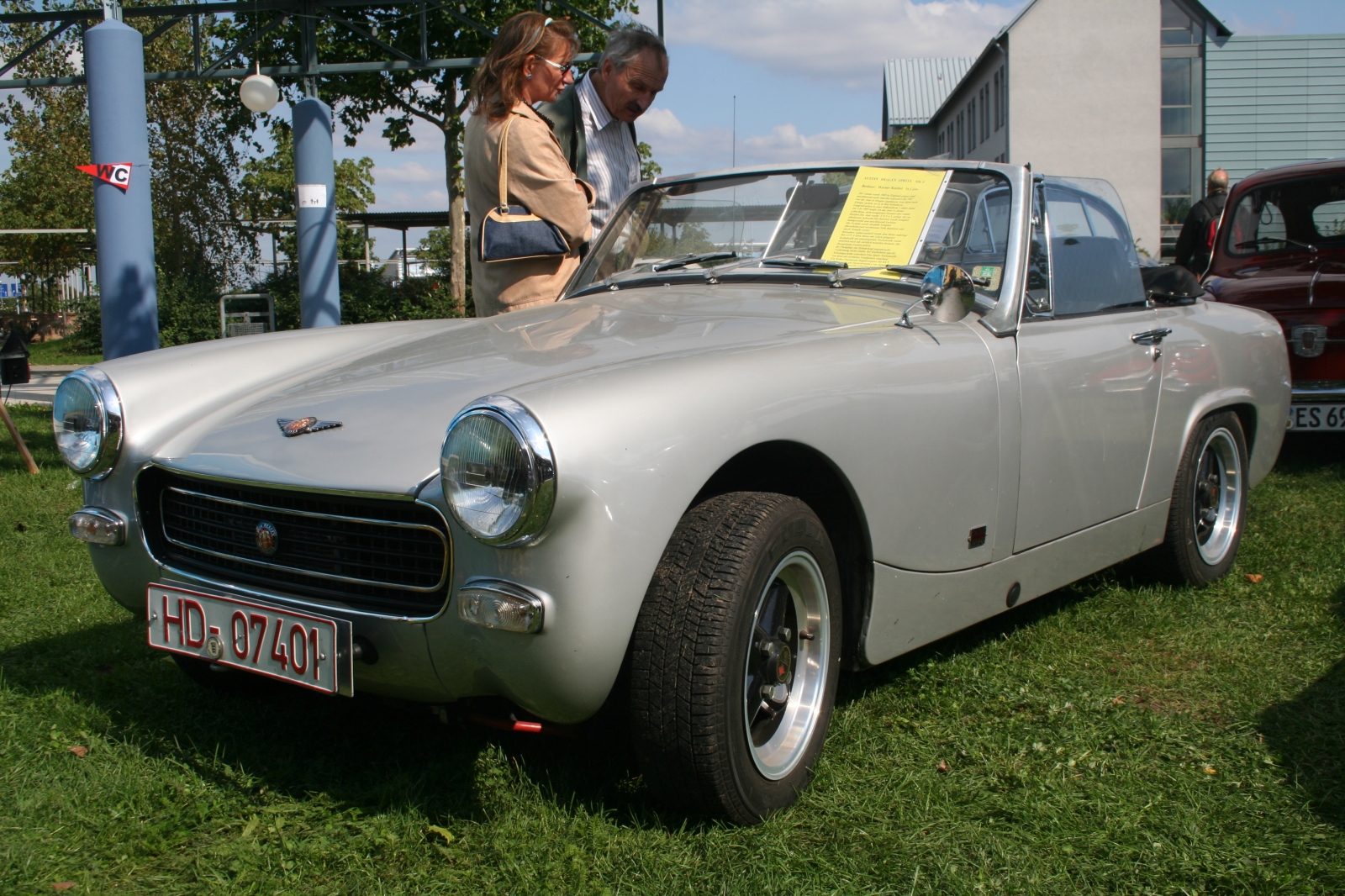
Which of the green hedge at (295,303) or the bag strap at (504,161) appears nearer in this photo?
the bag strap at (504,161)

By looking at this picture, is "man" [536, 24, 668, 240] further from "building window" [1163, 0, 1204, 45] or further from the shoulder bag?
"building window" [1163, 0, 1204, 45]

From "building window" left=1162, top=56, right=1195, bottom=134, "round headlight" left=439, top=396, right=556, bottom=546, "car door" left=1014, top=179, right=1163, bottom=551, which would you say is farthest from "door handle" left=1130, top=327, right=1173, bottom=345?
"building window" left=1162, top=56, right=1195, bottom=134

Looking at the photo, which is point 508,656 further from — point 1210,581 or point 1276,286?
point 1276,286

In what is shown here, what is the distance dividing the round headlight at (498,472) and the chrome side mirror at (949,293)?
1355mm

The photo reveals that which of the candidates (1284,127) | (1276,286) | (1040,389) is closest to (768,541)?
(1040,389)

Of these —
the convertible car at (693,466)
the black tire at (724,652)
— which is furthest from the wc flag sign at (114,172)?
the black tire at (724,652)

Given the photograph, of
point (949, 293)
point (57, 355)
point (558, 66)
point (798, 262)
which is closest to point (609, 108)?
point (558, 66)

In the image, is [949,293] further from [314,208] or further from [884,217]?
[314,208]

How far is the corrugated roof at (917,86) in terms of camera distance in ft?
185

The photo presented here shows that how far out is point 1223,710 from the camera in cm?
276

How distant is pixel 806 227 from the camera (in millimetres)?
3328

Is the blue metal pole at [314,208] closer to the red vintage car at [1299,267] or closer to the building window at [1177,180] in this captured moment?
the red vintage car at [1299,267]

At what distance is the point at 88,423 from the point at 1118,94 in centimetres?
3532

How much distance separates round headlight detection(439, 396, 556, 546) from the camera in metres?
A: 1.77
